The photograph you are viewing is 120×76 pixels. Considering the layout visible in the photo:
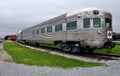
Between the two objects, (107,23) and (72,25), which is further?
(72,25)

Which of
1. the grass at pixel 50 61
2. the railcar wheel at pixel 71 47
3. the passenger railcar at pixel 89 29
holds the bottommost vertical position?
the grass at pixel 50 61

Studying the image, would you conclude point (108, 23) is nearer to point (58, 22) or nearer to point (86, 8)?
point (86, 8)

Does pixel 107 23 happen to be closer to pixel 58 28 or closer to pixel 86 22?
pixel 86 22

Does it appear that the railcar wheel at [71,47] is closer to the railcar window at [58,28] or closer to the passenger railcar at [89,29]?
the passenger railcar at [89,29]

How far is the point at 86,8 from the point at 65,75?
10647 mm

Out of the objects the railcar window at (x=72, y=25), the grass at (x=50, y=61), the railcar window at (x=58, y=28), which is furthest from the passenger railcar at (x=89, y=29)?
the grass at (x=50, y=61)

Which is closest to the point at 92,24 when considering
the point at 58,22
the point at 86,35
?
the point at 86,35

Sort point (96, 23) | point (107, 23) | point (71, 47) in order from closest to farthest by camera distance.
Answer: point (96, 23), point (107, 23), point (71, 47)

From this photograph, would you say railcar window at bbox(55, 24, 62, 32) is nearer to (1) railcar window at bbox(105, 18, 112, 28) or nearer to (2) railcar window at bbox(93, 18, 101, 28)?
(2) railcar window at bbox(93, 18, 101, 28)

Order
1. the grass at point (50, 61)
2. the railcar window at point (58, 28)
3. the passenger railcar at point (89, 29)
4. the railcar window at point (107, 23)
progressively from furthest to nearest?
the railcar window at point (58, 28)
the railcar window at point (107, 23)
the passenger railcar at point (89, 29)
the grass at point (50, 61)

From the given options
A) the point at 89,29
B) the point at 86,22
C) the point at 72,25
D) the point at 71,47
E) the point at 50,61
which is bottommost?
the point at 50,61

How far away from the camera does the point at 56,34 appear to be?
25.6 metres

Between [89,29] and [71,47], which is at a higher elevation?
[89,29]

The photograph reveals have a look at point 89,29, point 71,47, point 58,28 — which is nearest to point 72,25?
point 89,29
